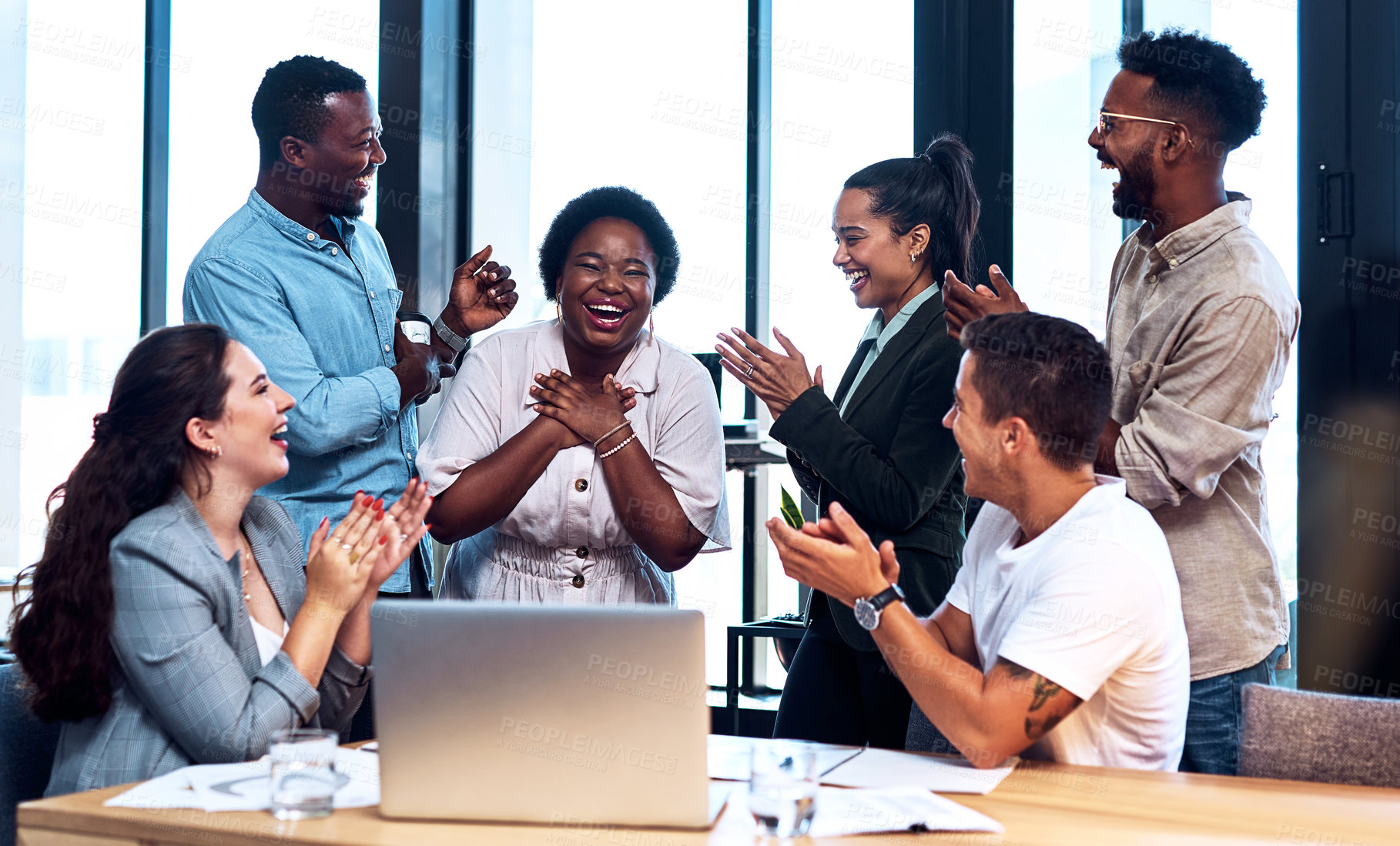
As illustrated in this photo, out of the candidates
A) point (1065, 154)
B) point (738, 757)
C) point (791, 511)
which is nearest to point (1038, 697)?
point (738, 757)

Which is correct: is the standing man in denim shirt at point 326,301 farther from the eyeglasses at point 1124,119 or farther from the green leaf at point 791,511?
the eyeglasses at point 1124,119

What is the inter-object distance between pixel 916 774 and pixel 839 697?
2.15 feet

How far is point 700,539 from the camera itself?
7.54 feet

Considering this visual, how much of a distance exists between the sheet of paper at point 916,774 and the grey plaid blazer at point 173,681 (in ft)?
2.55

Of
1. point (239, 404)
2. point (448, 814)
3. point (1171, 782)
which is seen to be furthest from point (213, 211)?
point (1171, 782)

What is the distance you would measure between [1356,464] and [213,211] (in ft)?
13.0

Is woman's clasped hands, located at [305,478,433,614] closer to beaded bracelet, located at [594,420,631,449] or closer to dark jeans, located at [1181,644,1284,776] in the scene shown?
beaded bracelet, located at [594,420,631,449]

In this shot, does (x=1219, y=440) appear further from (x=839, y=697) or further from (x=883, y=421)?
(x=839, y=697)

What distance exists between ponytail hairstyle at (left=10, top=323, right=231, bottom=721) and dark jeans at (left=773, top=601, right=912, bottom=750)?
1121 millimetres

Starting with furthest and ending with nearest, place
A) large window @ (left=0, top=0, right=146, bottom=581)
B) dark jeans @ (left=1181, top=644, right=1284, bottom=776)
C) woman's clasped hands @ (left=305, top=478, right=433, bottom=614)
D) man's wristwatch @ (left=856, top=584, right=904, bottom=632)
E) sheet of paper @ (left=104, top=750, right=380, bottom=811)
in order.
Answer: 1. large window @ (left=0, top=0, right=146, bottom=581)
2. dark jeans @ (left=1181, top=644, right=1284, bottom=776)
3. woman's clasped hands @ (left=305, top=478, right=433, bottom=614)
4. man's wristwatch @ (left=856, top=584, right=904, bottom=632)
5. sheet of paper @ (left=104, top=750, right=380, bottom=811)

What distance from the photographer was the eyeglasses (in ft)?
6.77

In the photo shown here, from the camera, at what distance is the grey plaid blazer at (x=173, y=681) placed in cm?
158

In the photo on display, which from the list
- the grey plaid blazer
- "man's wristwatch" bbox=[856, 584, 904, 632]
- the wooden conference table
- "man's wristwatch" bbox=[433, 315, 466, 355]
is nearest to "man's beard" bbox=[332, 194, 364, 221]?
"man's wristwatch" bbox=[433, 315, 466, 355]

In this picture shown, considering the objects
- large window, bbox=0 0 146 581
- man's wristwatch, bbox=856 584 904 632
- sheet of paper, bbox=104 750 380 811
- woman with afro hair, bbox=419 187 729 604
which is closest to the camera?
sheet of paper, bbox=104 750 380 811
